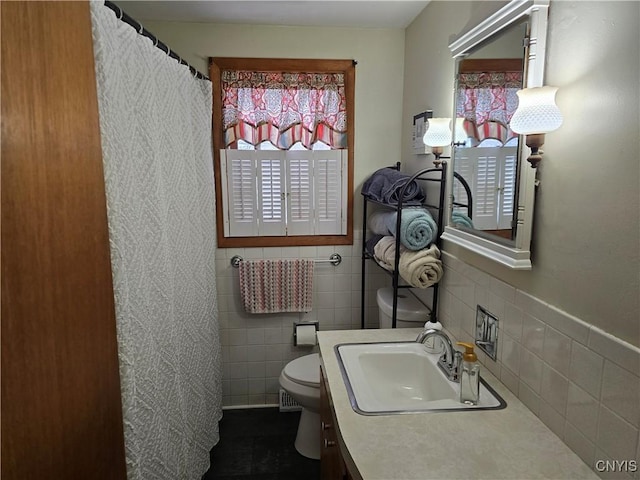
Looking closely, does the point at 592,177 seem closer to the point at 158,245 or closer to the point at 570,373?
the point at 570,373

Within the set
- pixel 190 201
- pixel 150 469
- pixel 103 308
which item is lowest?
pixel 150 469

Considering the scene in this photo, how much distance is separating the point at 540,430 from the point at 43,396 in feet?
4.06

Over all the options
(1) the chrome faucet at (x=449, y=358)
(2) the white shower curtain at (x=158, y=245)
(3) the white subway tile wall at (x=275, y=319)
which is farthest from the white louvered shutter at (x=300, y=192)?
(1) the chrome faucet at (x=449, y=358)

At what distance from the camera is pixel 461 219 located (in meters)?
1.73

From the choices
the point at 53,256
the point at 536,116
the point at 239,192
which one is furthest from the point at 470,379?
the point at 239,192

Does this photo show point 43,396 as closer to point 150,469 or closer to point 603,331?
point 150,469

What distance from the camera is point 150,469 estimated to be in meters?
1.49

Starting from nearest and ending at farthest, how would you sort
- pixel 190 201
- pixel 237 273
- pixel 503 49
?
pixel 503 49, pixel 190 201, pixel 237 273

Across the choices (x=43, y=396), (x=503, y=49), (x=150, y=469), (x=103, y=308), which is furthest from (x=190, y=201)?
(x=503, y=49)

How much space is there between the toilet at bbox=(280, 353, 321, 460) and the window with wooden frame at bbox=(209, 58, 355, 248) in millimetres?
746

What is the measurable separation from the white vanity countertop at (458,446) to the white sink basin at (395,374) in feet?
0.49

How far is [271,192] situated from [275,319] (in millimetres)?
796

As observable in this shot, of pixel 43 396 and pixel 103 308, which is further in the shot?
pixel 103 308

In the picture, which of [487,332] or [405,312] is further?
[405,312]
